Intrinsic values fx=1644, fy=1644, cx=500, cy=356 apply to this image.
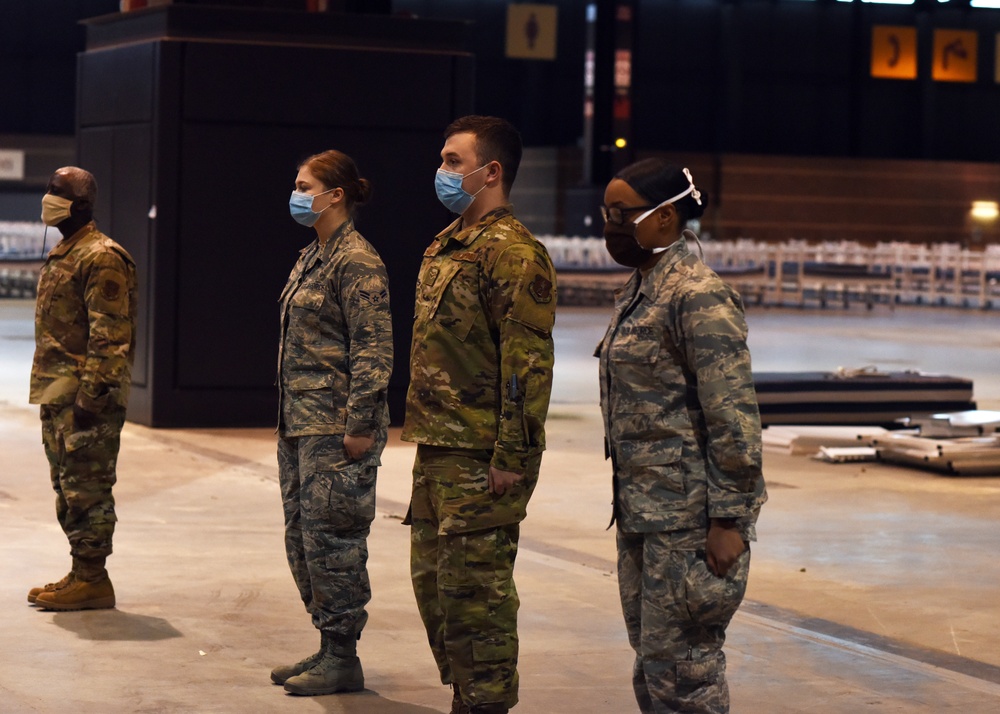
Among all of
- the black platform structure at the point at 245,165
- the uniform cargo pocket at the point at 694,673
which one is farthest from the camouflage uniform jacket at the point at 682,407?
the black platform structure at the point at 245,165

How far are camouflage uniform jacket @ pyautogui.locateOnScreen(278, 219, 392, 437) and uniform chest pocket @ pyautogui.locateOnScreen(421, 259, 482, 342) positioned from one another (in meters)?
0.64

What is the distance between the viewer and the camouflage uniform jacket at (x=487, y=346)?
445 centimetres

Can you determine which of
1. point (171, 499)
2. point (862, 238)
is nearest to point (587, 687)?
point (171, 499)

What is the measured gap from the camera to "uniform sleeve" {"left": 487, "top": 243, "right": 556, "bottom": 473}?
14.6 feet

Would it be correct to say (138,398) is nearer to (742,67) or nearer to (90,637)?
(90,637)

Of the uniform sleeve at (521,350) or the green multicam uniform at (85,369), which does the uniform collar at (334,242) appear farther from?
the green multicam uniform at (85,369)

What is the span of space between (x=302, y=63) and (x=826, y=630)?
297 inches

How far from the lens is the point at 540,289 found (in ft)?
14.8

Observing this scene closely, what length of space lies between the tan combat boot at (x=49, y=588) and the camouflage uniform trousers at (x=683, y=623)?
322 centimetres

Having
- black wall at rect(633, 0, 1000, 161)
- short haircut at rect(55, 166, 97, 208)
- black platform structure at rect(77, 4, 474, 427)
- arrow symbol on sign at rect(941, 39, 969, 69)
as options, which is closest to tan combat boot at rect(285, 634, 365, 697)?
short haircut at rect(55, 166, 97, 208)

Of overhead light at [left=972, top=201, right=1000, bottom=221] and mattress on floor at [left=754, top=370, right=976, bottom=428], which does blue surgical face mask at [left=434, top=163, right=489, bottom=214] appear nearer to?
mattress on floor at [left=754, top=370, right=976, bottom=428]

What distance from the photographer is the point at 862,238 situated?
45344 millimetres

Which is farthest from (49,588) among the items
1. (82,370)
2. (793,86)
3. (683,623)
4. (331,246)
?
(793,86)

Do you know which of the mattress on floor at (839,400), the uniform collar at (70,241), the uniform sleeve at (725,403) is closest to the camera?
the uniform sleeve at (725,403)
